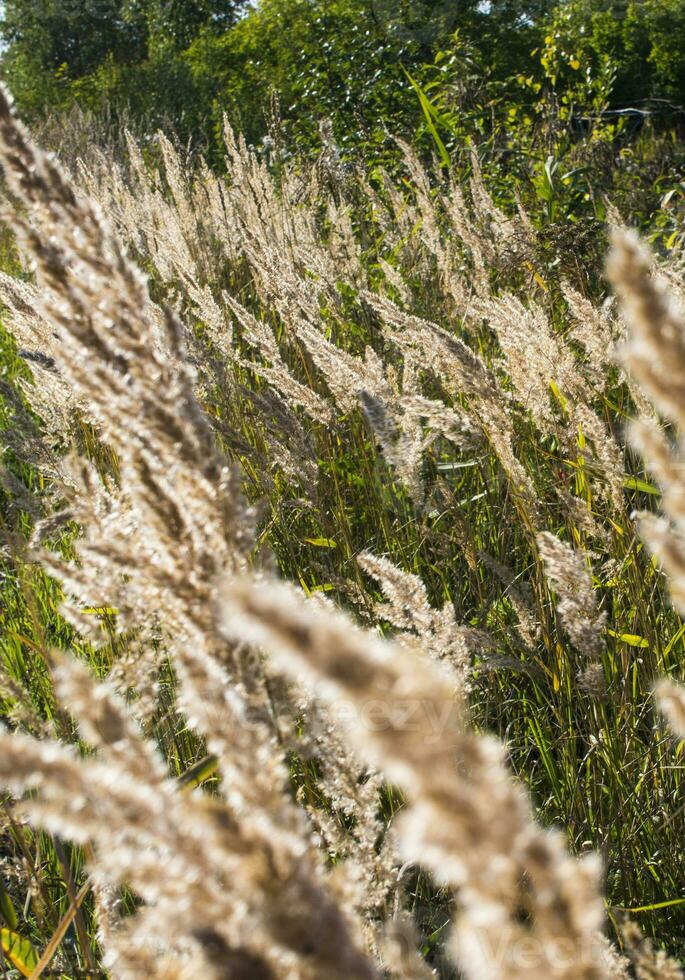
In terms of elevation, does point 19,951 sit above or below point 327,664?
below

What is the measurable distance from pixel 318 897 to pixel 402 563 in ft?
7.41

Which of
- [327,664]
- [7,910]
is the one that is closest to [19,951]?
[7,910]

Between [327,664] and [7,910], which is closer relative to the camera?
[327,664]

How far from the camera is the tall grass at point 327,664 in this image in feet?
1.59

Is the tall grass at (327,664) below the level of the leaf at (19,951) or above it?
above

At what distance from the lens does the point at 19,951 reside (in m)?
1.39

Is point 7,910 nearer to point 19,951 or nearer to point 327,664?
point 19,951

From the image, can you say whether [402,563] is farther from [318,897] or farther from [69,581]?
[318,897]

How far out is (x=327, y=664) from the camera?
0.42 metres

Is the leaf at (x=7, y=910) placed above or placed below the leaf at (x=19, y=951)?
above

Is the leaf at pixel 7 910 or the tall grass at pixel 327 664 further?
the leaf at pixel 7 910

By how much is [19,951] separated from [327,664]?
4.09ft

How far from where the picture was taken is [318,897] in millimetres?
498

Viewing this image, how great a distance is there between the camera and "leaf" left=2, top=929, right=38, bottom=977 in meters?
1.38
